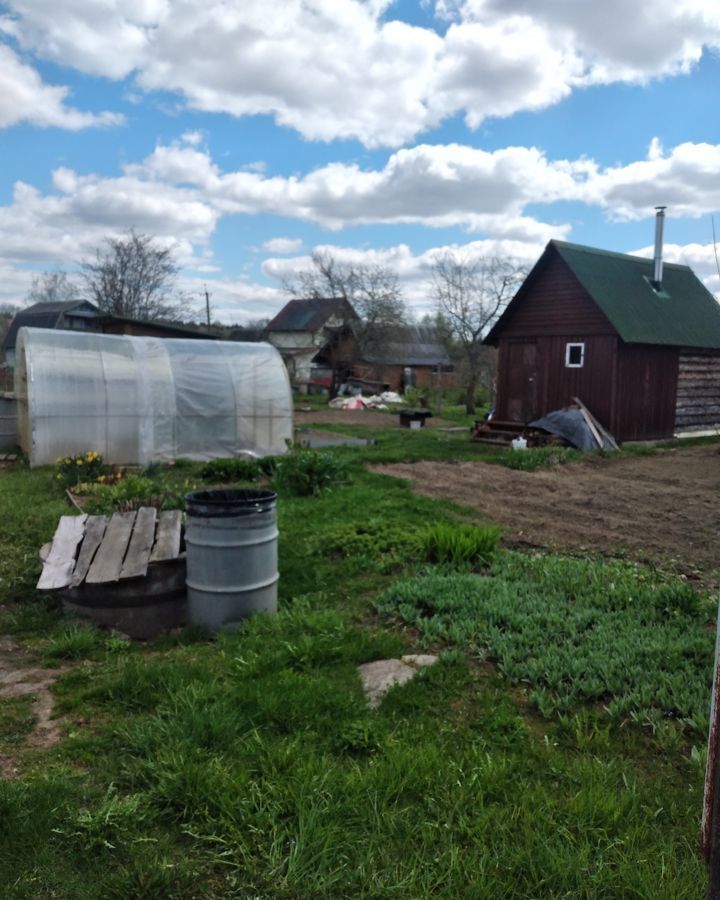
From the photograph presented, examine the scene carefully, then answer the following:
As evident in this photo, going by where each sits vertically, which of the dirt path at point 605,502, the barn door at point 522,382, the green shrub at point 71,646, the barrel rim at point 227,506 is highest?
the barn door at point 522,382

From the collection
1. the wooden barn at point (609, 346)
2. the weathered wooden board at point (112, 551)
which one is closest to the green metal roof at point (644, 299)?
the wooden barn at point (609, 346)

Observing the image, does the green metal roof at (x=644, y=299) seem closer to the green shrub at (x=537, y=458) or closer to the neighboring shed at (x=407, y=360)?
the green shrub at (x=537, y=458)

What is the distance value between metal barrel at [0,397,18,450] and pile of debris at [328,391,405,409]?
1840 centimetres

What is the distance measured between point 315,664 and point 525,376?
17.3 meters

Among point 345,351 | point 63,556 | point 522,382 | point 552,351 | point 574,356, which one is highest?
point 345,351

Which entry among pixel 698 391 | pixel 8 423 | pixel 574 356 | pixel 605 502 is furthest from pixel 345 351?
pixel 605 502

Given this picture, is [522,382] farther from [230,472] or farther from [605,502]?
[230,472]

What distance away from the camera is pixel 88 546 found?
548cm

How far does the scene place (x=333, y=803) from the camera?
102 inches

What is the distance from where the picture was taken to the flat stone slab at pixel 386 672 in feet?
11.8

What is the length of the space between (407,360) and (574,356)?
26.6m

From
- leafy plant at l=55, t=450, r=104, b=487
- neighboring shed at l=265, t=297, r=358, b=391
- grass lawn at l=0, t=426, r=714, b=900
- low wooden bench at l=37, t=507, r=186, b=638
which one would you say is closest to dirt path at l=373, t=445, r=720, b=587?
grass lawn at l=0, t=426, r=714, b=900

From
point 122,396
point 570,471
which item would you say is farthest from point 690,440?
point 122,396

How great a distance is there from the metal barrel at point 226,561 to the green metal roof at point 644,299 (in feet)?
49.8
